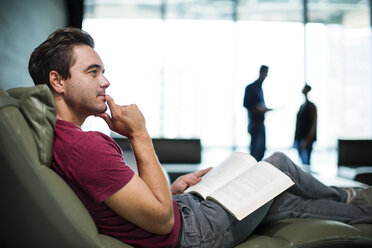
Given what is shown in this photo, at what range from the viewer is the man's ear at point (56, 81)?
118 centimetres

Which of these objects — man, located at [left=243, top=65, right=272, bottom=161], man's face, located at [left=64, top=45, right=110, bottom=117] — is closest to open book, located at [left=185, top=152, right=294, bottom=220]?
man's face, located at [left=64, top=45, right=110, bottom=117]

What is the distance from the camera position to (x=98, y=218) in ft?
3.34

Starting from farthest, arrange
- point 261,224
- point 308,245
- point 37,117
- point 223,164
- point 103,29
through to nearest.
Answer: point 103,29 → point 223,164 → point 261,224 → point 308,245 → point 37,117

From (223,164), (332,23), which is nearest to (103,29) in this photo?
(332,23)

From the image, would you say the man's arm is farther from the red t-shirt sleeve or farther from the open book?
the open book

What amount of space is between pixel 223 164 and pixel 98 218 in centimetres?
65

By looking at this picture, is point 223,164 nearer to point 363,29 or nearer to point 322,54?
point 322,54

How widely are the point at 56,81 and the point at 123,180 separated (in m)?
0.46

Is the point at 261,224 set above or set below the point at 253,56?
below

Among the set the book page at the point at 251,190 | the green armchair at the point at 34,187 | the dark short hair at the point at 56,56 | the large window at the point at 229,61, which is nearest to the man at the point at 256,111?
the large window at the point at 229,61

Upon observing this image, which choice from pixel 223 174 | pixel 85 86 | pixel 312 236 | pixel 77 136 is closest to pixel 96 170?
pixel 77 136

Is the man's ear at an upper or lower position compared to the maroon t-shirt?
upper

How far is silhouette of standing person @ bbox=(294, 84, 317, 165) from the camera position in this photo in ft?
14.5

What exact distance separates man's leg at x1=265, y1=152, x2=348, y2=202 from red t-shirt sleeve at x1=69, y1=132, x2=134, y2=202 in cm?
68
